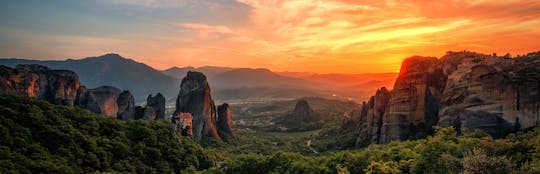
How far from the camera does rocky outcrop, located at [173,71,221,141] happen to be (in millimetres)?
102125

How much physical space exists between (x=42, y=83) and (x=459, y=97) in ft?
258

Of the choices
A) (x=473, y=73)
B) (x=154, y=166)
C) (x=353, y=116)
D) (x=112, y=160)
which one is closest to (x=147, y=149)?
(x=154, y=166)

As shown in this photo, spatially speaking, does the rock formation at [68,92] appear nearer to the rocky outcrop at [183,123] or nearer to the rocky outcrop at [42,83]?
the rocky outcrop at [42,83]

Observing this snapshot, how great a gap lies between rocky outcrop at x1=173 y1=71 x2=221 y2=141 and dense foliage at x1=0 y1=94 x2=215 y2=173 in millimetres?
31607

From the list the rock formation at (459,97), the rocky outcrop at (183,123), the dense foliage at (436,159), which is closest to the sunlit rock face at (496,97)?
the rock formation at (459,97)

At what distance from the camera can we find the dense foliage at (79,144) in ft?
152

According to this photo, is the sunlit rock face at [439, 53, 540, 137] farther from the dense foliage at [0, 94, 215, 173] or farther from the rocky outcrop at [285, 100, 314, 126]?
the rocky outcrop at [285, 100, 314, 126]

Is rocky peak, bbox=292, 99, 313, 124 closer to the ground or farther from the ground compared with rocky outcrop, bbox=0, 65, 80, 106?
closer to the ground

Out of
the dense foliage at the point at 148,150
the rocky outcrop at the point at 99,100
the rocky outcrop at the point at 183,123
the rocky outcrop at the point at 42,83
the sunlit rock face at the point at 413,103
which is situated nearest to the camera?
the dense foliage at the point at 148,150

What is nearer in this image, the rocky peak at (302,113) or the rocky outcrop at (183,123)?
the rocky outcrop at (183,123)

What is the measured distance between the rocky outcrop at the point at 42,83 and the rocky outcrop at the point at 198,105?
76.4ft

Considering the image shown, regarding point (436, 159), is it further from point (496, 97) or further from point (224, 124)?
point (224, 124)

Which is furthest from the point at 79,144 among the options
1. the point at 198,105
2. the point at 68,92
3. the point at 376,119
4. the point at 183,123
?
the point at 376,119

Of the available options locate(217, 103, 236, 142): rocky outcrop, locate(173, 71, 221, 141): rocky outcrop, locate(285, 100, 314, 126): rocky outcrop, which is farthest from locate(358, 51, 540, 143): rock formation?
locate(285, 100, 314, 126): rocky outcrop
